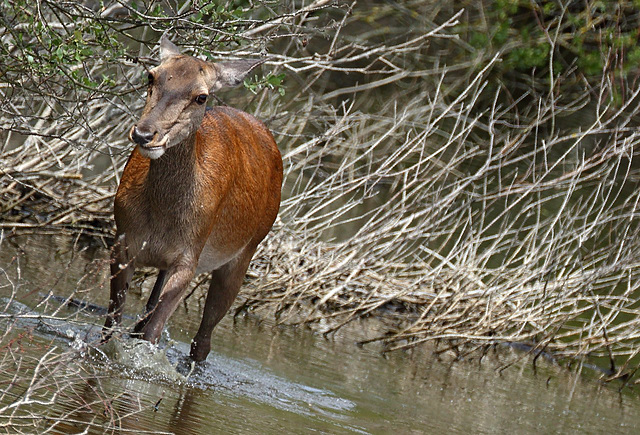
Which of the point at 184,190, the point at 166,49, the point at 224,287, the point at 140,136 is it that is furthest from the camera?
the point at 224,287

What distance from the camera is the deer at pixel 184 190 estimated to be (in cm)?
518

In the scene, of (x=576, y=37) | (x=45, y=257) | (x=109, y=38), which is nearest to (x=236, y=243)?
(x=109, y=38)

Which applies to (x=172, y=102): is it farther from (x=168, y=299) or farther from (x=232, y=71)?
(x=168, y=299)

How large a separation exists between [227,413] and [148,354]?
1.93ft

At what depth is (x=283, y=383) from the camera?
6223 mm

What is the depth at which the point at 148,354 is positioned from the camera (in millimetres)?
5488

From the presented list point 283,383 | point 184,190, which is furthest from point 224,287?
point 184,190

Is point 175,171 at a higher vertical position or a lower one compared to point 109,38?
lower

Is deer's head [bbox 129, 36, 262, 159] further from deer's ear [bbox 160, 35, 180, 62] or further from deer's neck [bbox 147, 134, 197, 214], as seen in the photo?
deer's neck [bbox 147, 134, 197, 214]

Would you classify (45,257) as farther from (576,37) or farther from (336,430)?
(576,37)

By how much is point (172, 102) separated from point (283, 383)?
1.81m

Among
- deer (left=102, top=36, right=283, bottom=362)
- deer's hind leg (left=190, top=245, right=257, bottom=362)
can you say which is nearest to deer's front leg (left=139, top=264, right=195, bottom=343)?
deer (left=102, top=36, right=283, bottom=362)

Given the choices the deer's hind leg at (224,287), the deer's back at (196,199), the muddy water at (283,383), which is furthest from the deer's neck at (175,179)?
the deer's hind leg at (224,287)

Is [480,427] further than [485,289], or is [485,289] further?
[485,289]
